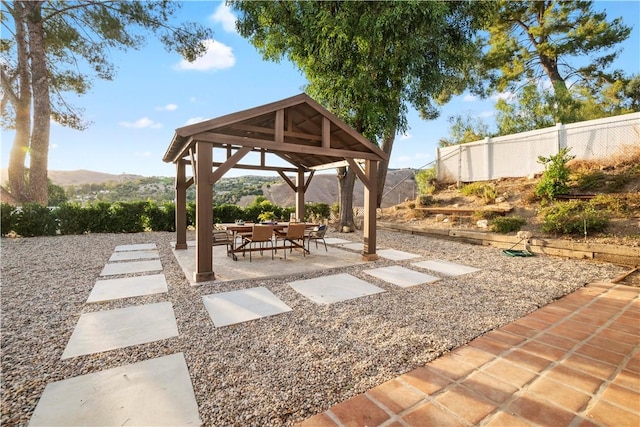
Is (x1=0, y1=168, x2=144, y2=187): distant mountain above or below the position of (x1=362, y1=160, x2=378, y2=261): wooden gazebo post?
above

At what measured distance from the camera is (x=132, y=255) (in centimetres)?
671

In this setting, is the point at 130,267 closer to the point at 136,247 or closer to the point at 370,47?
the point at 136,247

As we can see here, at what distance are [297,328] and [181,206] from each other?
19.3 feet

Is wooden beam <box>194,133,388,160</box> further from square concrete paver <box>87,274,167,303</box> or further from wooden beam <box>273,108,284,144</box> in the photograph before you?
square concrete paver <box>87,274,167,303</box>

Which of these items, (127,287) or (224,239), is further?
(224,239)

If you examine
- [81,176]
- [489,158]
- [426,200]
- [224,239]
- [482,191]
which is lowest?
[224,239]

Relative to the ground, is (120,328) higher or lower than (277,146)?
lower

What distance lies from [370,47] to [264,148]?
642 centimetres

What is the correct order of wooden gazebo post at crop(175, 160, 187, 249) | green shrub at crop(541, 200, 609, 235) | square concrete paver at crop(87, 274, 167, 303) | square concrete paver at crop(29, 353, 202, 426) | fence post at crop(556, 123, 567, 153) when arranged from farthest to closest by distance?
fence post at crop(556, 123, 567, 153), wooden gazebo post at crop(175, 160, 187, 249), green shrub at crop(541, 200, 609, 235), square concrete paver at crop(87, 274, 167, 303), square concrete paver at crop(29, 353, 202, 426)

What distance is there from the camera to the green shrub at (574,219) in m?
6.76

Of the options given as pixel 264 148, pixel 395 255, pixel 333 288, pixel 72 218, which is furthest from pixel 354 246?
pixel 72 218

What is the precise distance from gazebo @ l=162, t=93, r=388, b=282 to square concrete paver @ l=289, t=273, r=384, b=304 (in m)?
1.67

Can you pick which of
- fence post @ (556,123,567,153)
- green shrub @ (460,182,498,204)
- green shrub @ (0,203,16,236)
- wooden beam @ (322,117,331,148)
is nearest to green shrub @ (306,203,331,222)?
green shrub @ (460,182,498,204)

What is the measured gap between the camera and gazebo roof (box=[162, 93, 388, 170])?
187 inches
